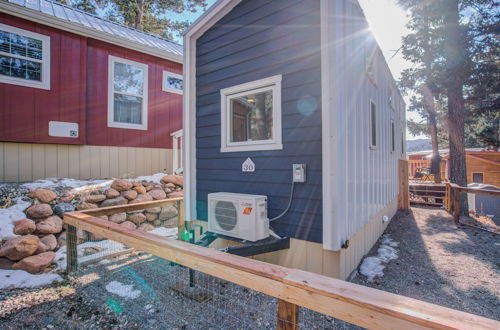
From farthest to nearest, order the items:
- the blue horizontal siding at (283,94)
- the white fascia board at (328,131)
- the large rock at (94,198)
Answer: the large rock at (94,198), the blue horizontal siding at (283,94), the white fascia board at (328,131)

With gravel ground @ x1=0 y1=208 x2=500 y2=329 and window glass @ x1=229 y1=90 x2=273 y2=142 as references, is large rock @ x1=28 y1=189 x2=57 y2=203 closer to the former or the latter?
gravel ground @ x1=0 y1=208 x2=500 y2=329

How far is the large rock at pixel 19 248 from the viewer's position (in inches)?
121

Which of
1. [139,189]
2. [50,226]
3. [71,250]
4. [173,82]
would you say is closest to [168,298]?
[71,250]

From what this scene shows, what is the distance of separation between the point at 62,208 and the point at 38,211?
0.96ft

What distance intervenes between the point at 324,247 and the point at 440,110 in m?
14.9

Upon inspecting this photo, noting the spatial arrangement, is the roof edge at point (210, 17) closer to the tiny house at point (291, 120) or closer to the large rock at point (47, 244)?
the tiny house at point (291, 120)

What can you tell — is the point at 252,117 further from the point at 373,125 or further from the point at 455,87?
the point at 455,87

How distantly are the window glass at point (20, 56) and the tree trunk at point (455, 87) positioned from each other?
10.5 metres

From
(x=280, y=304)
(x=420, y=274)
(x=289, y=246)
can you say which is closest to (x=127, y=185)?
(x=289, y=246)

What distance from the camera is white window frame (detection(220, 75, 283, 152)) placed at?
9.95 feet

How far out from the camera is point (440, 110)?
13555 millimetres

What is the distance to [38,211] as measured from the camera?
3.65m

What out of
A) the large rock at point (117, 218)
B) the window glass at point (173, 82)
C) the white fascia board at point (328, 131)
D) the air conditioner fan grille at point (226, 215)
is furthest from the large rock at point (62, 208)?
the window glass at point (173, 82)

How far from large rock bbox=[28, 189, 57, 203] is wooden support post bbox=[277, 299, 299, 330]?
167 inches
